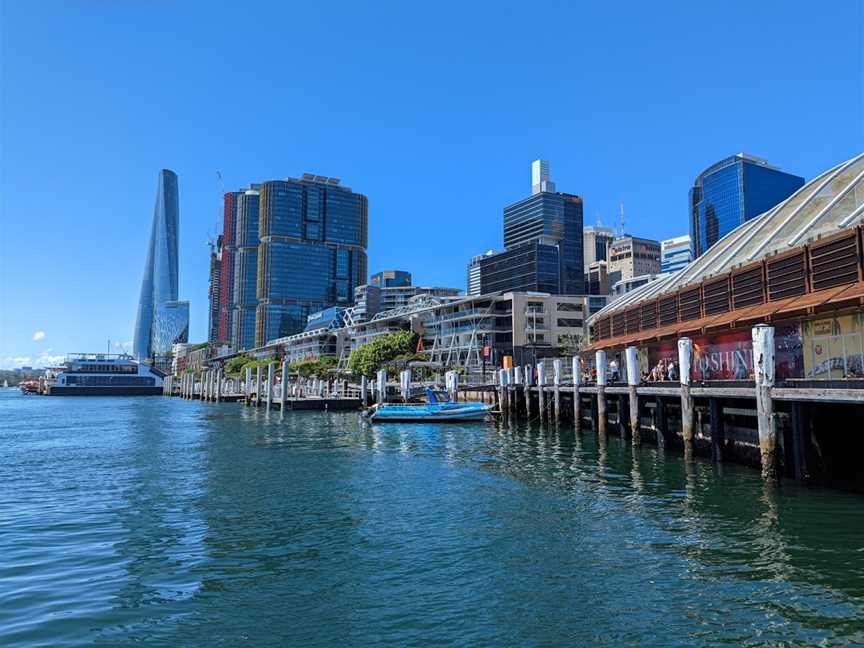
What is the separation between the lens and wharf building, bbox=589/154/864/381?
88.6 ft

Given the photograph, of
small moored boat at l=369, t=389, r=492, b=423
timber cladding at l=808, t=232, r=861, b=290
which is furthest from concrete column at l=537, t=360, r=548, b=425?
timber cladding at l=808, t=232, r=861, b=290

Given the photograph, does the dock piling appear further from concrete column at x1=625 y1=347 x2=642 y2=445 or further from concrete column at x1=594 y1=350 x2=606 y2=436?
concrete column at x1=625 y1=347 x2=642 y2=445

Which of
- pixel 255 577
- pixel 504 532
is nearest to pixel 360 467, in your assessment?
pixel 504 532

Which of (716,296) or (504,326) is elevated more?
(504,326)

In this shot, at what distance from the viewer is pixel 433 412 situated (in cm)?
6625

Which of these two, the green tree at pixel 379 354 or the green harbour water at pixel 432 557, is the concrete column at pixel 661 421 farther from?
the green tree at pixel 379 354

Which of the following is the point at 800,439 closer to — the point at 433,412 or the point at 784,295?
the point at 784,295

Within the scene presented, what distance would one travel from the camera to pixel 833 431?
2472cm

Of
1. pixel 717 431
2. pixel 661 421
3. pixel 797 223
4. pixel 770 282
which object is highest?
pixel 797 223

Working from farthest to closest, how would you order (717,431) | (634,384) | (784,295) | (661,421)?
(634,384) → (661,421) → (784,295) → (717,431)

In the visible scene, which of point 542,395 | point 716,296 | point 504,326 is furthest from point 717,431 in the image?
point 504,326

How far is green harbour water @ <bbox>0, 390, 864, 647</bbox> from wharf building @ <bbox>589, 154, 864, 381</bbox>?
23.7 ft

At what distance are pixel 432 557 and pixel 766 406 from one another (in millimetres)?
15485

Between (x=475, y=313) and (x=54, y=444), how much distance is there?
9764 centimetres
